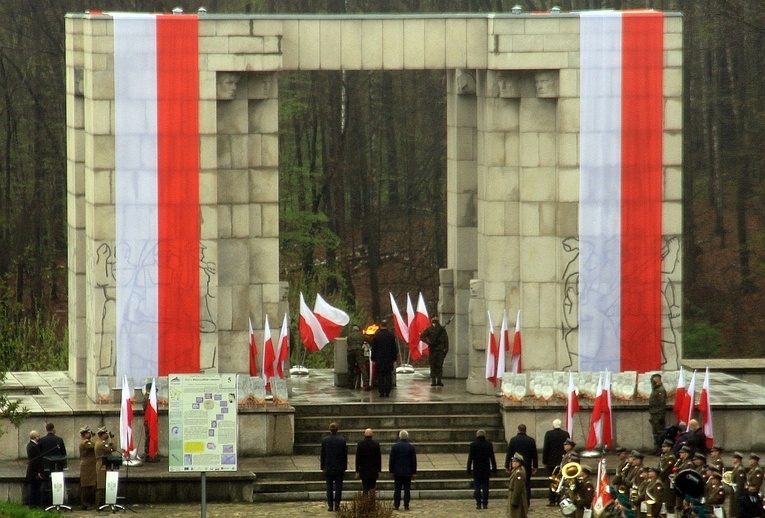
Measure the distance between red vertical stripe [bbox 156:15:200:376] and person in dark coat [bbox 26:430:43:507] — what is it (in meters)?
3.99

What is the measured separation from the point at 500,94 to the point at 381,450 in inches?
291

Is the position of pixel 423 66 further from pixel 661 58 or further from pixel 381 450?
pixel 381 450

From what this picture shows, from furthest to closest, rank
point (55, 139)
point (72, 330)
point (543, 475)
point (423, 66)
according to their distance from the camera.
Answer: point (55, 139) < point (72, 330) < point (423, 66) < point (543, 475)

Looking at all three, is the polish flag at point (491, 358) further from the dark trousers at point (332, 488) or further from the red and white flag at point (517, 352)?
the dark trousers at point (332, 488)

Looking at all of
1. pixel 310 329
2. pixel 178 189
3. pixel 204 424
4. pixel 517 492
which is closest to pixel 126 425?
pixel 178 189

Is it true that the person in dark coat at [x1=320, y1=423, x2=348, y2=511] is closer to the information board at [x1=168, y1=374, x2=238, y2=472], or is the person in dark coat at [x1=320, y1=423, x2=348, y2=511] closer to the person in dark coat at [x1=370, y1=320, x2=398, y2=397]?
the information board at [x1=168, y1=374, x2=238, y2=472]

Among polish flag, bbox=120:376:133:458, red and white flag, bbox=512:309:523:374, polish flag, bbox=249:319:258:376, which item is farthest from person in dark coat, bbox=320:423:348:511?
red and white flag, bbox=512:309:523:374

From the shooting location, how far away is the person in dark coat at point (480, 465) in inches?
1334

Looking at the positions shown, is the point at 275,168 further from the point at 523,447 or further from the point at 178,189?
the point at 523,447

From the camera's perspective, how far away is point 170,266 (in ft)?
123

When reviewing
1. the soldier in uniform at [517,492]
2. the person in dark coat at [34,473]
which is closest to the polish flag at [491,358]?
the soldier in uniform at [517,492]

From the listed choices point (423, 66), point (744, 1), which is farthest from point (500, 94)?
point (744, 1)

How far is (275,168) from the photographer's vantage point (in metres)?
38.5

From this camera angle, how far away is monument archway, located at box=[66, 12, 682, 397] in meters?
37.2
